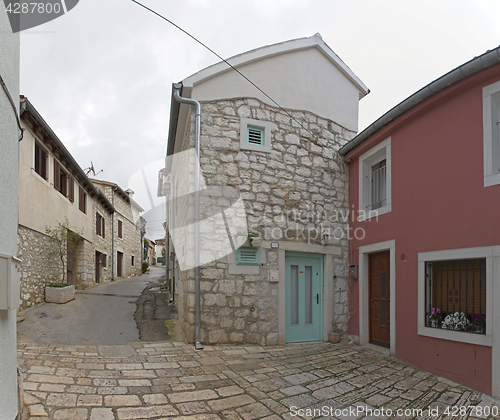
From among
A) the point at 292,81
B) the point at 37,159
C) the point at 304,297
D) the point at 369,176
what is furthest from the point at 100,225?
the point at 369,176

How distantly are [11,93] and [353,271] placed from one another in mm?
5994

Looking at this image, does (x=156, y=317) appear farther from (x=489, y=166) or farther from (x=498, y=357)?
(x=489, y=166)

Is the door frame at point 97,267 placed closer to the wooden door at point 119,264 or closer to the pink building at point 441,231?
the wooden door at point 119,264

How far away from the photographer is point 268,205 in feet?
20.7

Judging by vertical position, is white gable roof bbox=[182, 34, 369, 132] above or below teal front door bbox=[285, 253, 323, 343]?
above

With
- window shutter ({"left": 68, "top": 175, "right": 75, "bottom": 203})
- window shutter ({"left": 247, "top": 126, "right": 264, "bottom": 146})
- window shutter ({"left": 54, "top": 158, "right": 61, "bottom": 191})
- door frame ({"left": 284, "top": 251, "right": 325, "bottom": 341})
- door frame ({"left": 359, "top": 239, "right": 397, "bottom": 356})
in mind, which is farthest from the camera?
window shutter ({"left": 68, "top": 175, "right": 75, "bottom": 203})

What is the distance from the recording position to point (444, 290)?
479 cm

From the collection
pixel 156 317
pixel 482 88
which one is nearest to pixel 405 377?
pixel 482 88

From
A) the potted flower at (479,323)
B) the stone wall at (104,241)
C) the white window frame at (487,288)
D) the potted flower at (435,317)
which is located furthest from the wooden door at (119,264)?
the potted flower at (479,323)

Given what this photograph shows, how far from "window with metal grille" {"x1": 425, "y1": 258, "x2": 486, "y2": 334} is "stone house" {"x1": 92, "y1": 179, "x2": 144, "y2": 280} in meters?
13.3

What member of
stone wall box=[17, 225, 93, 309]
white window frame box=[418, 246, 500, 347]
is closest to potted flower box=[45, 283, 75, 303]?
stone wall box=[17, 225, 93, 309]

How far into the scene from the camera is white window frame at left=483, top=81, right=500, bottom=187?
4145 mm

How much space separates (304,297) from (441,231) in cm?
285

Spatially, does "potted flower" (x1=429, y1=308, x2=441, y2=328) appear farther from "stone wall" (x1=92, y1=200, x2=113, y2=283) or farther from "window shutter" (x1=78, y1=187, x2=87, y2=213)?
"stone wall" (x1=92, y1=200, x2=113, y2=283)
